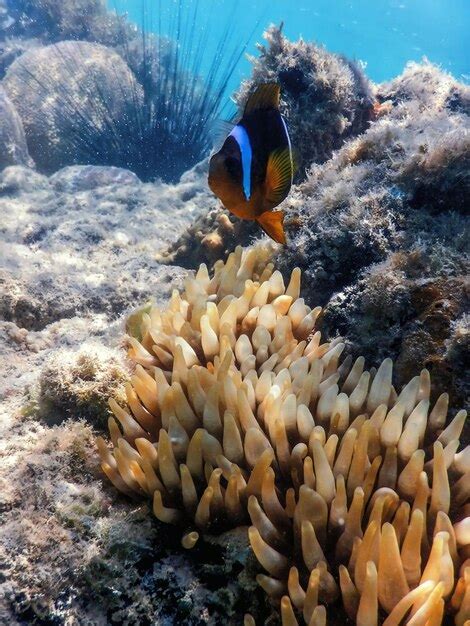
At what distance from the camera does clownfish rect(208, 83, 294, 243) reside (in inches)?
81.2

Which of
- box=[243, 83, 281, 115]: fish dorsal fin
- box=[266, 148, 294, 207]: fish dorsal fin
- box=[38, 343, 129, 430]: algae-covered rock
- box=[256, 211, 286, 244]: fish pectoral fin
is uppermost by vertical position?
box=[243, 83, 281, 115]: fish dorsal fin

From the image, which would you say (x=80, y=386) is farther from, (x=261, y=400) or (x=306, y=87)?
(x=306, y=87)

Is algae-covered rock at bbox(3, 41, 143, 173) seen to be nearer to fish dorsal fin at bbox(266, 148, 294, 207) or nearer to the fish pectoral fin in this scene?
the fish pectoral fin

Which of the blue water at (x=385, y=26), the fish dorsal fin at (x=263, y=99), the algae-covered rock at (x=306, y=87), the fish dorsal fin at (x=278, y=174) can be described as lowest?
the fish dorsal fin at (x=278, y=174)

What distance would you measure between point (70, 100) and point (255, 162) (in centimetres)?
895

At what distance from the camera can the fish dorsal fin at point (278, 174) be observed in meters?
2.10

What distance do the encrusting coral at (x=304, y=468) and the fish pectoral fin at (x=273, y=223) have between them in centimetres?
45

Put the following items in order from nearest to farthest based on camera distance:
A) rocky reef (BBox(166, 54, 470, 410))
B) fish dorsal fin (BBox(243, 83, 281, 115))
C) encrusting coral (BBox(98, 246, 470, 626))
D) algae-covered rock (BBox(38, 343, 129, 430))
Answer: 1. encrusting coral (BBox(98, 246, 470, 626))
2. fish dorsal fin (BBox(243, 83, 281, 115))
3. rocky reef (BBox(166, 54, 470, 410))
4. algae-covered rock (BBox(38, 343, 129, 430))

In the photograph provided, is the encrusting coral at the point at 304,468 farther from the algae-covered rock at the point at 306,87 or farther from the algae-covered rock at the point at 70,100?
the algae-covered rock at the point at 70,100

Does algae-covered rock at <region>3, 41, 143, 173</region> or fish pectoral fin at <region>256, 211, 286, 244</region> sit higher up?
algae-covered rock at <region>3, 41, 143, 173</region>

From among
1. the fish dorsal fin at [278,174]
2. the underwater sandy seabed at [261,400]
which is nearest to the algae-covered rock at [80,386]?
the underwater sandy seabed at [261,400]

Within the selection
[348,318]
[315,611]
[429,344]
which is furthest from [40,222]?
[315,611]

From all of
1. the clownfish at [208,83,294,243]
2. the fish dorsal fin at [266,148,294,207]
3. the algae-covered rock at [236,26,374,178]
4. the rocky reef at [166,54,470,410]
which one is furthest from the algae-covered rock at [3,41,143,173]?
the fish dorsal fin at [266,148,294,207]

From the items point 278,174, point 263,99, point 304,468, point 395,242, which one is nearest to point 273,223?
point 278,174
